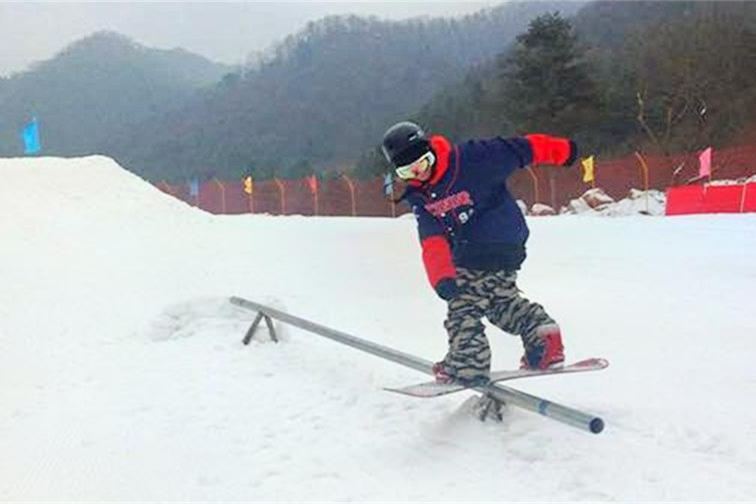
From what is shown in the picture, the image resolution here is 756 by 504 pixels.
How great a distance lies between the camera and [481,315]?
182 inches

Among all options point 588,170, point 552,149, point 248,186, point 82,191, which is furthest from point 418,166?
point 248,186

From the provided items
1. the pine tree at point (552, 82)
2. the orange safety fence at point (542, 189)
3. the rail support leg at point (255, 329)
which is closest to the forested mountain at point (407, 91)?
the pine tree at point (552, 82)

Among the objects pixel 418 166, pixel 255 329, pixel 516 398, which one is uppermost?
pixel 418 166

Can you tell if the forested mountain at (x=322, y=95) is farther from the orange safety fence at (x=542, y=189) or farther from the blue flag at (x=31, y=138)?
the blue flag at (x=31, y=138)

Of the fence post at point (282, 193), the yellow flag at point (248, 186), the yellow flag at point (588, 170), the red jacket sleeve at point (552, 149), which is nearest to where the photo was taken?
the red jacket sleeve at point (552, 149)

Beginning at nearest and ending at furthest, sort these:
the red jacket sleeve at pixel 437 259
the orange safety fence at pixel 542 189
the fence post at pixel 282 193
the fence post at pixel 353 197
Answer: the red jacket sleeve at pixel 437 259
the orange safety fence at pixel 542 189
the fence post at pixel 353 197
the fence post at pixel 282 193

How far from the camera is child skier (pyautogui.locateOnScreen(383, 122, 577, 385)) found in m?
4.45

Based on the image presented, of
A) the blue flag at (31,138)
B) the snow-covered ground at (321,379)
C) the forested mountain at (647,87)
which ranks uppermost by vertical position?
the forested mountain at (647,87)

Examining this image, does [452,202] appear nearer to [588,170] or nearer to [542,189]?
[588,170]

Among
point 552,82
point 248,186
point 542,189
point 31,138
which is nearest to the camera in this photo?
point 31,138

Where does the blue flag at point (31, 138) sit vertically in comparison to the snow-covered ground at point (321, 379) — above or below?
above

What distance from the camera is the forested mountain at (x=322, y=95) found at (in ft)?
302

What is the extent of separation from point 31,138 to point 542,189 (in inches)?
664

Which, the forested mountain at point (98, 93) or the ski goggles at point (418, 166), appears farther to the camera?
the forested mountain at point (98, 93)
